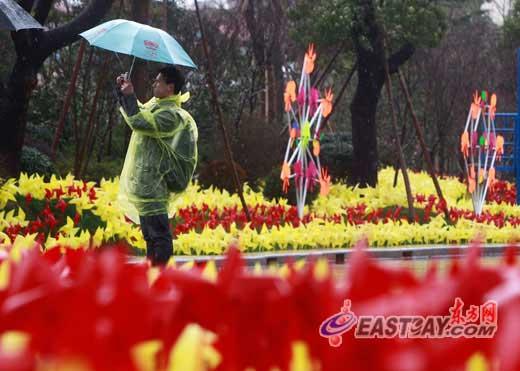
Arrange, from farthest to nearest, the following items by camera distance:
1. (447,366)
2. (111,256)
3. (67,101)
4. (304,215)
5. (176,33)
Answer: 1. (176,33)
2. (304,215)
3. (67,101)
4. (111,256)
5. (447,366)

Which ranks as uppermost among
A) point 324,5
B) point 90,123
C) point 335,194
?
point 324,5

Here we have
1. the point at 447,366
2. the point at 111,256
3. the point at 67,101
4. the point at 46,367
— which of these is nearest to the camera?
the point at 46,367

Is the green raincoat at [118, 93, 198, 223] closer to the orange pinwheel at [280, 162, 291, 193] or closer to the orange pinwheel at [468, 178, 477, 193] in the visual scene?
the orange pinwheel at [280, 162, 291, 193]

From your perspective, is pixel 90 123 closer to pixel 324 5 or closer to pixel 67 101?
pixel 67 101

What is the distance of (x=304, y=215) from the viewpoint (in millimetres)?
17297

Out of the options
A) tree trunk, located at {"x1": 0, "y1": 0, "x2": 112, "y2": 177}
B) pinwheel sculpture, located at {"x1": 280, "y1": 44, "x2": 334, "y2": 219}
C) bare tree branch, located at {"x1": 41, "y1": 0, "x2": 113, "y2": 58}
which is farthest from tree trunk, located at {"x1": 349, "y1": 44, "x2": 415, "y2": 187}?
tree trunk, located at {"x1": 0, "y1": 0, "x2": 112, "y2": 177}

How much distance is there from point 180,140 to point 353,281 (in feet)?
→ 26.0

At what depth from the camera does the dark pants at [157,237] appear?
9.14m

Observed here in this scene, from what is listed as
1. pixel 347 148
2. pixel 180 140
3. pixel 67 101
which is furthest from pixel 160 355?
pixel 347 148

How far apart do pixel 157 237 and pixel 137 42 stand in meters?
2.51

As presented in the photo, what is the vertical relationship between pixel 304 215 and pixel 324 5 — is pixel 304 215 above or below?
below

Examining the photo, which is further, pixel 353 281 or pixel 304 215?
pixel 304 215

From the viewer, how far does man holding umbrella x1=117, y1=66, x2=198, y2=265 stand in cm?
916

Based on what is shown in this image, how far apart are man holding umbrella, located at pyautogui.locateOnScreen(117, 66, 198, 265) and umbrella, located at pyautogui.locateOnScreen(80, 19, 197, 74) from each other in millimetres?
1443
